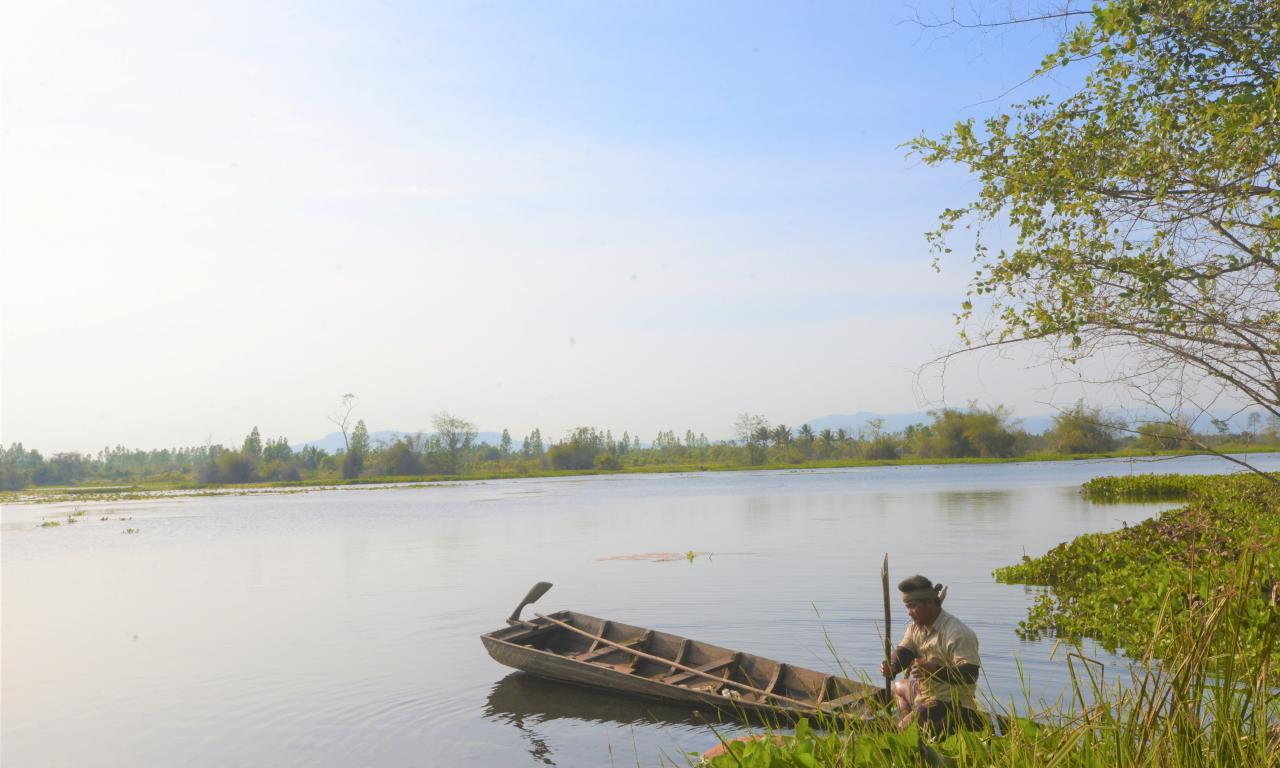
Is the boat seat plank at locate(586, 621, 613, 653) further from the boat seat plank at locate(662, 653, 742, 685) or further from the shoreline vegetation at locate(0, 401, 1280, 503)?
the shoreline vegetation at locate(0, 401, 1280, 503)

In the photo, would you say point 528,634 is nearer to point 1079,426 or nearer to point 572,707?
point 572,707

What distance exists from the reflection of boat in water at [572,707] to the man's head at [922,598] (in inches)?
158

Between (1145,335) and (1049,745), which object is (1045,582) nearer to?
(1145,335)

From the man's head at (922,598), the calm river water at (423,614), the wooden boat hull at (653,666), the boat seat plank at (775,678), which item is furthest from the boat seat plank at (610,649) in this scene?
the man's head at (922,598)

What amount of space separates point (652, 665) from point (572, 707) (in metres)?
1.32

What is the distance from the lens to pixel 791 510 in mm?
45344

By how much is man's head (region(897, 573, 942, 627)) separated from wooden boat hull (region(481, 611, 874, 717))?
2323mm

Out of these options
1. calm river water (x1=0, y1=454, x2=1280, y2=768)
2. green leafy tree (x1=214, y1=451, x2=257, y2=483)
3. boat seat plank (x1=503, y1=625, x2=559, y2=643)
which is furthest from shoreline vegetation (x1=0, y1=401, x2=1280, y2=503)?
boat seat plank (x1=503, y1=625, x2=559, y2=643)

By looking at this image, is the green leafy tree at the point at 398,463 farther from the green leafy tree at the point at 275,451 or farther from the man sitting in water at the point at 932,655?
the man sitting in water at the point at 932,655

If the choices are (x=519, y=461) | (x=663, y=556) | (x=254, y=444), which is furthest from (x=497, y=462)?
(x=663, y=556)

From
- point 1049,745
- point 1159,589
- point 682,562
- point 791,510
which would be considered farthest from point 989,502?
point 1049,745

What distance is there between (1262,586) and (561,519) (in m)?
37.1

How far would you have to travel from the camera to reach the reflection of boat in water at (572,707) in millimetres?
12359

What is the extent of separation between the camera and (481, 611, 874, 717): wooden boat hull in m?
11.7
